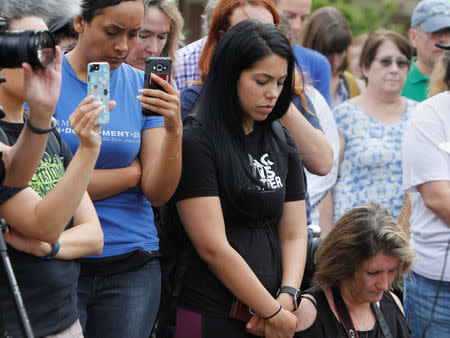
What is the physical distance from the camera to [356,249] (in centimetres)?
313

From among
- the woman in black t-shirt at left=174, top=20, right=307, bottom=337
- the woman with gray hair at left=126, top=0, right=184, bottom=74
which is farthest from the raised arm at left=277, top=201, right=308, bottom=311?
the woman with gray hair at left=126, top=0, right=184, bottom=74

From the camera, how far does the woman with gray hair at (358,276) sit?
309 centimetres

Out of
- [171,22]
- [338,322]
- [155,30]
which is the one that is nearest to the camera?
[338,322]

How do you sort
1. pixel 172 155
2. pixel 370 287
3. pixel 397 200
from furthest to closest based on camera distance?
1. pixel 397 200
2. pixel 370 287
3. pixel 172 155

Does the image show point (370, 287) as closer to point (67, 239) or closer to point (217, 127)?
point (217, 127)

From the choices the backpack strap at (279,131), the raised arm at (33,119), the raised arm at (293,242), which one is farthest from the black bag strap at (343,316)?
the raised arm at (33,119)

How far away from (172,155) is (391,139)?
2.43m

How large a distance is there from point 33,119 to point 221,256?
0.98 meters

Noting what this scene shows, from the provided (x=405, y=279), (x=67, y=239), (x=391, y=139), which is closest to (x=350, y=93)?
(x=391, y=139)

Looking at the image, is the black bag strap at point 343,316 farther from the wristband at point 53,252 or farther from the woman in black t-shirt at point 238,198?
the wristband at point 53,252

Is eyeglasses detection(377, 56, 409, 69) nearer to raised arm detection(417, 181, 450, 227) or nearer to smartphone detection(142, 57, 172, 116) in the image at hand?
raised arm detection(417, 181, 450, 227)

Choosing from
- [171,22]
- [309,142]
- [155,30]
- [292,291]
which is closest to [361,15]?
[171,22]

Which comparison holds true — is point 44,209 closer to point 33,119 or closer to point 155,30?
point 33,119

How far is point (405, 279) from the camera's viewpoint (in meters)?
3.52
